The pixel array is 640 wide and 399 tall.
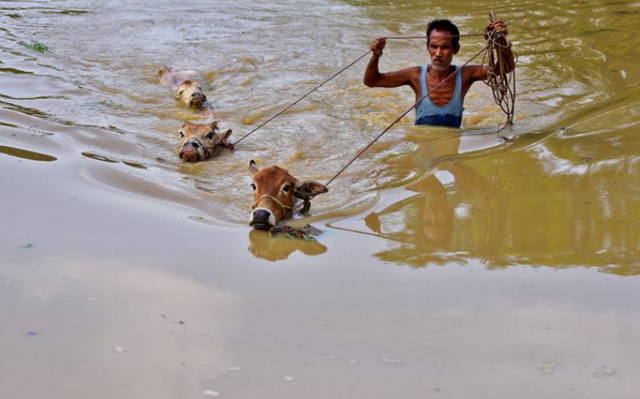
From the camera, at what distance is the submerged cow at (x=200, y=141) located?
7.45 metres

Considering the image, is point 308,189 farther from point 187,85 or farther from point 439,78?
point 187,85

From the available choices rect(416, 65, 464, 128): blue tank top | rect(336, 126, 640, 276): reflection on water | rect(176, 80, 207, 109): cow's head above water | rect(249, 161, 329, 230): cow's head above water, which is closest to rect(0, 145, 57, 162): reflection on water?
rect(249, 161, 329, 230): cow's head above water

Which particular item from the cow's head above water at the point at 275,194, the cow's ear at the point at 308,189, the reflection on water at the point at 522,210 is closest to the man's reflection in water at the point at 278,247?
the cow's head above water at the point at 275,194

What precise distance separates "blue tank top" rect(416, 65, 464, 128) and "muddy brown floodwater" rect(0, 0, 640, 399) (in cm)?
20

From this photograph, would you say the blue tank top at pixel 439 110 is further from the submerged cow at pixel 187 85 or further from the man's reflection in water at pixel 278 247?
the man's reflection in water at pixel 278 247

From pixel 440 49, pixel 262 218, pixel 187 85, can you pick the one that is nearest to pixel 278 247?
pixel 262 218

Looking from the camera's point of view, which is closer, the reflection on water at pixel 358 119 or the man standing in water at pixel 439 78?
the reflection on water at pixel 358 119

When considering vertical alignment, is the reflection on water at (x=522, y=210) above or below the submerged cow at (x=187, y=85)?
below

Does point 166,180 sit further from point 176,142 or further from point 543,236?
point 543,236

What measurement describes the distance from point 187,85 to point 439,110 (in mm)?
3341

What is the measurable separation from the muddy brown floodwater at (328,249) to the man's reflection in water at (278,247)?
2 cm

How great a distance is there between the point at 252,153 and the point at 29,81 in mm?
3736

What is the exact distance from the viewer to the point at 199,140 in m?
7.51

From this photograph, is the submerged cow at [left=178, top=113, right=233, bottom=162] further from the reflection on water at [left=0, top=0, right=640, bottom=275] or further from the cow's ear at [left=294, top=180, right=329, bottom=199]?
the cow's ear at [left=294, top=180, right=329, bottom=199]
